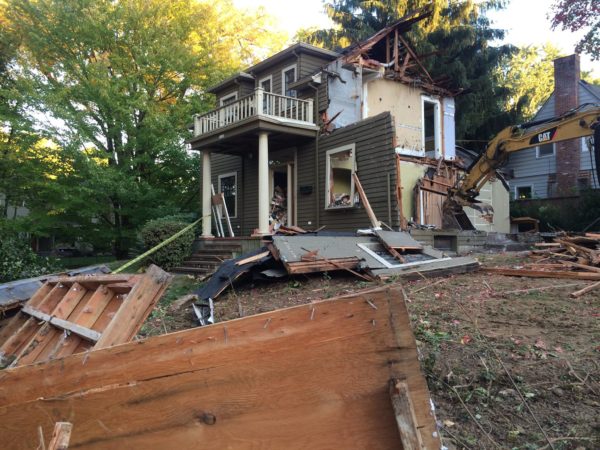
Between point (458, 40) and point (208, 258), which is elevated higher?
point (458, 40)

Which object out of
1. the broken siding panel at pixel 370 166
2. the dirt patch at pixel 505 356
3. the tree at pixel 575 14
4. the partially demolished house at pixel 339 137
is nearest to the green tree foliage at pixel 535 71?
the tree at pixel 575 14

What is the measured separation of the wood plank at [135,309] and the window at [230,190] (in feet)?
45.9

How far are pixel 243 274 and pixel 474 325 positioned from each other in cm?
449

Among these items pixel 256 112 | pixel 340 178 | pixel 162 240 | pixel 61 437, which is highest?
pixel 256 112

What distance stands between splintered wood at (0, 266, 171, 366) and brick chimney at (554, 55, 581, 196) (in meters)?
22.6

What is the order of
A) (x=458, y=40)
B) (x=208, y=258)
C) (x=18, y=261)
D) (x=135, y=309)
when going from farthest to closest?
1. (x=458, y=40)
2. (x=208, y=258)
3. (x=18, y=261)
4. (x=135, y=309)

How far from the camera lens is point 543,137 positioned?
35.6ft

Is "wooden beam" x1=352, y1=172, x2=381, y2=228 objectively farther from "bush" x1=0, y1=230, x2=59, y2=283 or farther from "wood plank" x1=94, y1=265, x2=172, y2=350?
"bush" x1=0, y1=230, x2=59, y2=283

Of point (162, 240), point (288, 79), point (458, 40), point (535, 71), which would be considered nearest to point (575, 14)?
point (458, 40)

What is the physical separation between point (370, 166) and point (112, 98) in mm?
9400

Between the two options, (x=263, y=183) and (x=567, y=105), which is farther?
(x=567, y=105)

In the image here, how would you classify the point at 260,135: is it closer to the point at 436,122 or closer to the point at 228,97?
the point at 228,97

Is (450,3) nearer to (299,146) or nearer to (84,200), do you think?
(299,146)

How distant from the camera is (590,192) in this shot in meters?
18.3
